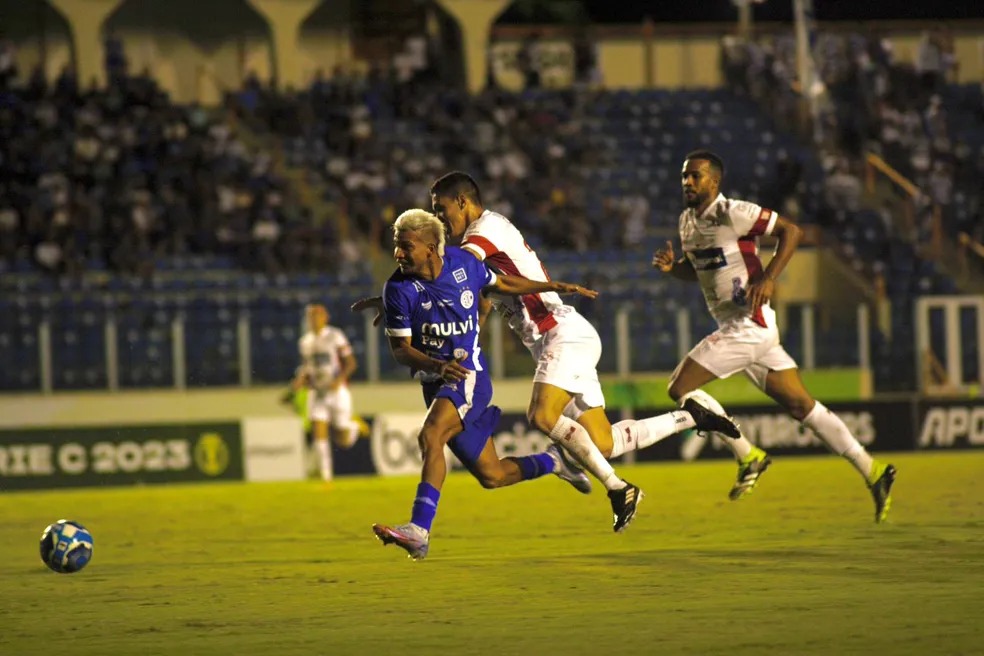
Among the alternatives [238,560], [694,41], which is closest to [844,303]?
[694,41]

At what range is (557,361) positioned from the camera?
11.4m

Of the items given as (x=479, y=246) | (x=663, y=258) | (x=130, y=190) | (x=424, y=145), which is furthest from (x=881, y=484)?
(x=424, y=145)

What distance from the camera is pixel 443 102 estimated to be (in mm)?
30406

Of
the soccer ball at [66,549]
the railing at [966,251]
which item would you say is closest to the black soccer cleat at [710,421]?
the soccer ball at [66,549]

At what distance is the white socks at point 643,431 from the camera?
38.7 ft

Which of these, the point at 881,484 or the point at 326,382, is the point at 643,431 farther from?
the point at 326,382

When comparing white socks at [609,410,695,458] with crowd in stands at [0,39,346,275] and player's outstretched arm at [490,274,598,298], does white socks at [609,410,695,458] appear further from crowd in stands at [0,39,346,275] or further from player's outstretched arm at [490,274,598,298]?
crowd in stands at [0,39,346,275]

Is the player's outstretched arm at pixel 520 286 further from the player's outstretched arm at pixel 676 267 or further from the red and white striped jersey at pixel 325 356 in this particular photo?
the red and white striped jersey at pixel 325 356

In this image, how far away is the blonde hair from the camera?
9898 mm

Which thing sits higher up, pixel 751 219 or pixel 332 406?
pixel 751 219

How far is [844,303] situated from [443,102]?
8.37 meters

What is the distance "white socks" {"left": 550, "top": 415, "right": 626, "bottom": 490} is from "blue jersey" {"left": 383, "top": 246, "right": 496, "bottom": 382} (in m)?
1.26

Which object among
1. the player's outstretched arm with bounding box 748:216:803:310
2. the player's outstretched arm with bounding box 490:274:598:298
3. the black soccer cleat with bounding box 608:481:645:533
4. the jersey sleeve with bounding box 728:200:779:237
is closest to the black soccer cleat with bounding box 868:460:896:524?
the player's outstretched arm with bounding box 748:216:803:310

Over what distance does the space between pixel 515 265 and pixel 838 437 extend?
2.87 m
